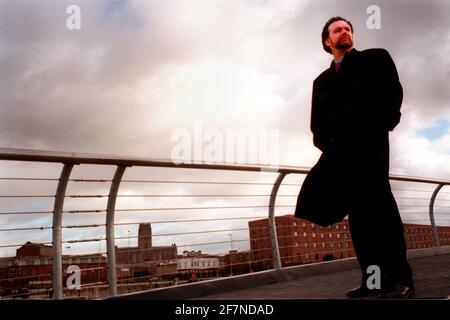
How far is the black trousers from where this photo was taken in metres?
2.29

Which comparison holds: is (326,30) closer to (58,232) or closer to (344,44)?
(344,44)

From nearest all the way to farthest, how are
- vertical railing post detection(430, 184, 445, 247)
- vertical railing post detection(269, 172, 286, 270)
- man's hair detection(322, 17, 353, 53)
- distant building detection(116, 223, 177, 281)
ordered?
man's hair detection(322, 17, 353, 53) < distant building detection(116, 223, 177, 281) < vertical railing post detection(269, 172, 286, 270) < vertical railing post detection(430, 184, 445, 247)

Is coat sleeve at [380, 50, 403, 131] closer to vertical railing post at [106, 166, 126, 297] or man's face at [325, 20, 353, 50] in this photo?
man's face at [325, 20, 353, 50]

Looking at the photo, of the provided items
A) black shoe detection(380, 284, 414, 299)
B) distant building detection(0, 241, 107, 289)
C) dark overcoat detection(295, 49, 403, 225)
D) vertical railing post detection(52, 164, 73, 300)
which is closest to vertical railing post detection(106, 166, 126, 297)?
distant building detection(0, 241, 107, 289)

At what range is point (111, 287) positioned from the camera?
2750 millimetres

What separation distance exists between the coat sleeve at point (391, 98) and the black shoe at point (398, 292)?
0.87m

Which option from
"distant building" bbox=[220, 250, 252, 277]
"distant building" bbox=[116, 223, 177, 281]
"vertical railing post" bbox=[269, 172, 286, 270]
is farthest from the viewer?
"vertical railing post" bbox=[269, 172, 286, 270]

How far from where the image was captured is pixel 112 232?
283 cm

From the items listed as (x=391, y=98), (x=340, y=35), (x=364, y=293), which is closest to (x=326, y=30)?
(x=340, y=35)

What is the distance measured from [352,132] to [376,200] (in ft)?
1.36
